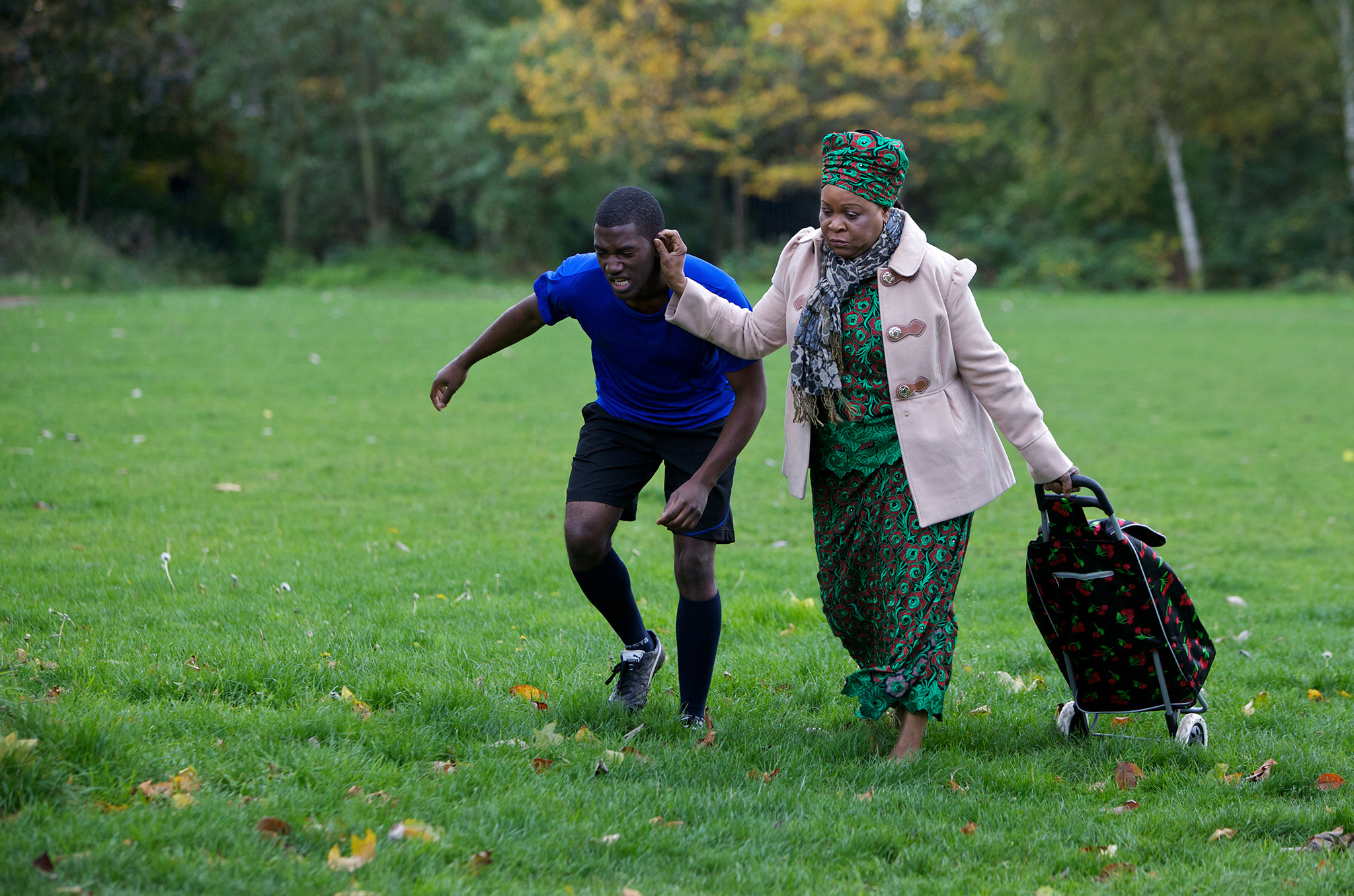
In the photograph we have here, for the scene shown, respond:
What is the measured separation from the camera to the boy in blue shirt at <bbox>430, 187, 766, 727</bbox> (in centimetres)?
417

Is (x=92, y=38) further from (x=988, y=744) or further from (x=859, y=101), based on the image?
(x=988, y=744)

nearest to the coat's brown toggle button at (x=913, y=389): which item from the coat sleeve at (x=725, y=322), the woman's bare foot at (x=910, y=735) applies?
the coat sleeve at (x=725, y=322)

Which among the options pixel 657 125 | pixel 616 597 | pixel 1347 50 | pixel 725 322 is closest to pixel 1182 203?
pixel 1347 50

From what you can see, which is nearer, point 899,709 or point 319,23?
point 899,709

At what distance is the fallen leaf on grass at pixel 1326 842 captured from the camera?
355cm

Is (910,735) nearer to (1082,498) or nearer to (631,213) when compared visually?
(1082,498)

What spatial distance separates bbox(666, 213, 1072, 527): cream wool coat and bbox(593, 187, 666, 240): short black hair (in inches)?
9.3

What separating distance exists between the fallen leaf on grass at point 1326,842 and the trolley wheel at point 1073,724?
3.15ft

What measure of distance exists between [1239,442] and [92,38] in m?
29.9

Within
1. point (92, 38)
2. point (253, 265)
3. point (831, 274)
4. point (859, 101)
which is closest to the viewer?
point (831, 274)

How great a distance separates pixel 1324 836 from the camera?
3619 mm

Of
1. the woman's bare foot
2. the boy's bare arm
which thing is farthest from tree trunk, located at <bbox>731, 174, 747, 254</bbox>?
the woman's bare foot

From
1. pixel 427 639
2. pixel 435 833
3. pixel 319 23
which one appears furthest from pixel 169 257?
pixel 435 833

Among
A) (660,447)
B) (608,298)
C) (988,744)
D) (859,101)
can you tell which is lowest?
(988,744)
